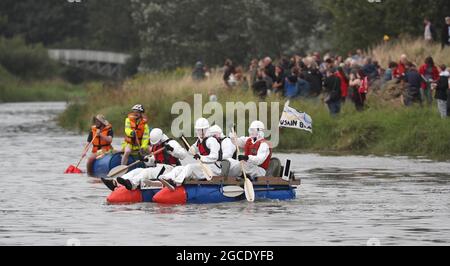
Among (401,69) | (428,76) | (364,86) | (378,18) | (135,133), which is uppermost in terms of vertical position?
(378,18)

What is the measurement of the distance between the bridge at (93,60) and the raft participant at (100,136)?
226 feet

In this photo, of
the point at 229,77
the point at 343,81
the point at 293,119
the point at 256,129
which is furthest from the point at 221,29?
the point at 256,129

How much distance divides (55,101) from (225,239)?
6900cm

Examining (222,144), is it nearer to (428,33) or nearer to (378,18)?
(428,33)

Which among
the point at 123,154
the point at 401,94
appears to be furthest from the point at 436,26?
the point at 123,154

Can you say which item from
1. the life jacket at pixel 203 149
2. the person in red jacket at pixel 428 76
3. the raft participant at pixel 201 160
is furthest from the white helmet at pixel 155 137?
the person in red jacket at pixel 428 76

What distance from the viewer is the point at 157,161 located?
2697cm

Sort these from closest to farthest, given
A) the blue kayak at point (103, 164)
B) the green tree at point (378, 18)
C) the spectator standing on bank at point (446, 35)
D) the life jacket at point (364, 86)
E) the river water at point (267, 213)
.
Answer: the river water at point (267, 213) → the blue kayak at point (103, 164) → the life jacket at point (364, 86) → the spectator standing on bank at point (446, 35) → the green tree at point (378, 18)

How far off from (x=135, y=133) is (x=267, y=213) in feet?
22.5

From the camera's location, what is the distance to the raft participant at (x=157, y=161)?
25.9m

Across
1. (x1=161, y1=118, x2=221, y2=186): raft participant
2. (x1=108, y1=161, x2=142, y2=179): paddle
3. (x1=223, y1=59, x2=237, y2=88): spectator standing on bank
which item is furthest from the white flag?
(x1=223, y1=59, x2=237, y2=88): spectator standing on bank

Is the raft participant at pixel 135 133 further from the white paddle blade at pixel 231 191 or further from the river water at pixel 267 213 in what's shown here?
the white paddle blade at pixel 231 191

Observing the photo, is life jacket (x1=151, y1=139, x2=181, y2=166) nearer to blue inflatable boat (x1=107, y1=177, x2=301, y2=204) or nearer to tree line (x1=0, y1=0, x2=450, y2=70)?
blue inflatable boat (x1=107, y1=177, x2=301, y2=204)

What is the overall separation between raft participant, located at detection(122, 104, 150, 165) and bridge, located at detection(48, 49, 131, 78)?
70.5 metres
